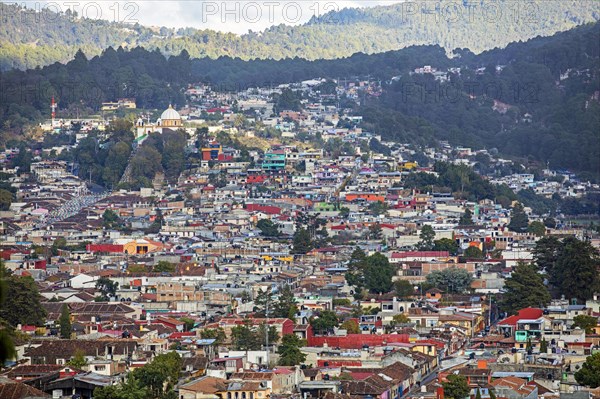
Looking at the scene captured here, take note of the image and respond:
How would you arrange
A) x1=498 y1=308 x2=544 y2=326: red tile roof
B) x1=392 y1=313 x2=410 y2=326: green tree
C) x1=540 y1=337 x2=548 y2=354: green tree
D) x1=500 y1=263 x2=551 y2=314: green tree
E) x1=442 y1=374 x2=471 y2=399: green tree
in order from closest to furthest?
x1=442 y1=374 x2=471 y2=399: green tree < x1=540 y1=337 x2=548 y2=354: green tree < x1=498 y1=308 x2=544 y2=326: red tile roof < x1=392 y1=313 x2=410 y2=326: green tree < x1=500 y1=263 x2=551 y2=314: green tree

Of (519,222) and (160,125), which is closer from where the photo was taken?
(519,222)

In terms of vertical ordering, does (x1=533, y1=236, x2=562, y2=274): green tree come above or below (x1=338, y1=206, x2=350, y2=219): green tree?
below

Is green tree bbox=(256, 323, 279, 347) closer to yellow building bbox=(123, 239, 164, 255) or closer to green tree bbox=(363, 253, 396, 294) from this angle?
green tree bbox=(363, 253, 396, 294)

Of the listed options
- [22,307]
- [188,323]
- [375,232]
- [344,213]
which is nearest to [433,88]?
[344,213]

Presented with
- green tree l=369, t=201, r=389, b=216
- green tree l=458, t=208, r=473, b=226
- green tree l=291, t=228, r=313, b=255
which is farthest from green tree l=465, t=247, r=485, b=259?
green tree l=369, t=201, r=389, b=216

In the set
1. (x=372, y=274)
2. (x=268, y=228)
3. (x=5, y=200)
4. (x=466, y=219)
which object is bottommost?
(x=372, y=274)

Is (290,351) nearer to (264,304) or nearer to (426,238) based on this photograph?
(264,304)

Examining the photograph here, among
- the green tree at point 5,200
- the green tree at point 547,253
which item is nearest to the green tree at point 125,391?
the green tree at point 547,253
